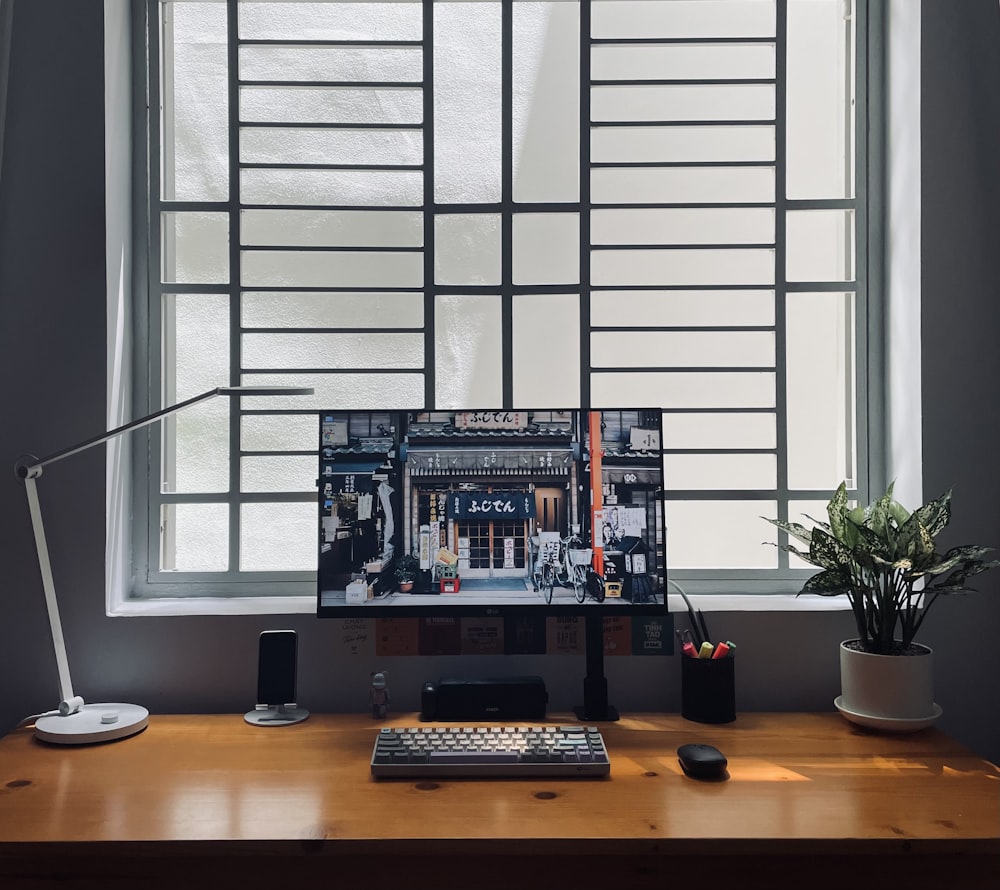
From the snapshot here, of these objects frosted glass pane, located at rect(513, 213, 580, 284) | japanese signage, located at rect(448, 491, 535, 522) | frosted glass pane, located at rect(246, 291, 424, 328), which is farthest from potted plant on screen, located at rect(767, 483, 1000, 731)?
frosted glass pane, located at rect(246, 291, 424, 328)

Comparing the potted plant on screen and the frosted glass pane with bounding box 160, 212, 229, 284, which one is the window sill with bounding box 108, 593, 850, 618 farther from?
the frosted glass pane with bounding box 160, 212, 229, 284

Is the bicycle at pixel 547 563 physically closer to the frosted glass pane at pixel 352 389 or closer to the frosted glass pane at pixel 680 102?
the frosted glass pane at pixel 352 389

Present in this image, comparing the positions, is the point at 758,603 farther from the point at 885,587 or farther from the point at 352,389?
the point at 352,389

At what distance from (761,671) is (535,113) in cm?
145

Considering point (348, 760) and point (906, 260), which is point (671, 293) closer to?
point (906, 260)

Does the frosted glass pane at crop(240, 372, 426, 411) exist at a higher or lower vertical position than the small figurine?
higher

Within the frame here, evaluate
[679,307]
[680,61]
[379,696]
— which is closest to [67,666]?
[379,696]

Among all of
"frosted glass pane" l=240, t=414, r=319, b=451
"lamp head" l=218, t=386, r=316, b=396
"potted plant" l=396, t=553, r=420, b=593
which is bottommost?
"potted plant" l=396, t=553, r=420, b=593

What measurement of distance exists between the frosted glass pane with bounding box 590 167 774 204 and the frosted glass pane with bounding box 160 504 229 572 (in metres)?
1.24

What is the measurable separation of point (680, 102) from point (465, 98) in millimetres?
540

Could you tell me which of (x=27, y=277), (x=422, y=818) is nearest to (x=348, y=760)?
(x=422, y=818)

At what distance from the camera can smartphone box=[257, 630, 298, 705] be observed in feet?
5.73

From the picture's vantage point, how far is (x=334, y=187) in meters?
2.03

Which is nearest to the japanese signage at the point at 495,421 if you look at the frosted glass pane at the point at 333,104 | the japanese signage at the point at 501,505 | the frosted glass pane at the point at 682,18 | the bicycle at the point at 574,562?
the japanese signage at the point at 501,505
